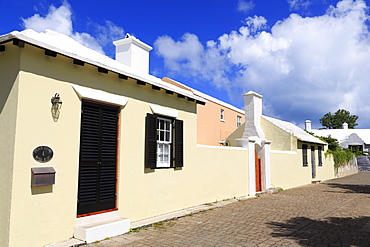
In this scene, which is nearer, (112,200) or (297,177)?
(112,200)

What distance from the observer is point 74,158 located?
586cm

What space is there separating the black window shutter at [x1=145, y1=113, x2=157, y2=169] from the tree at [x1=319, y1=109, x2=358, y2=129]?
64.6 m

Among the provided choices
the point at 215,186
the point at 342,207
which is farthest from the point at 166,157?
the point at 342,207

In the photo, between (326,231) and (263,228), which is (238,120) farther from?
(326,231)

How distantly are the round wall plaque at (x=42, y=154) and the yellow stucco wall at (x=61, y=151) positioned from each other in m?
0.07

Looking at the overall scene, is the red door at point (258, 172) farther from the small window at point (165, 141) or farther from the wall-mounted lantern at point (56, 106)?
the wall-mounted lantern at point (56, 106)

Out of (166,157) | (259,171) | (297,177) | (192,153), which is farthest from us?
(297,177)

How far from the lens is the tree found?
63219 mm

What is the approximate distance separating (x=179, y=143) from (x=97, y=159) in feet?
9.12

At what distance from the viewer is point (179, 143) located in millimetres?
8555

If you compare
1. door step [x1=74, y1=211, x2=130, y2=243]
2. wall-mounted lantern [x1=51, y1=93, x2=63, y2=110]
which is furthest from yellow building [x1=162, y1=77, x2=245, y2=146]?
wall-mounted lantern [x1=51, y1=93, x2=63, y2=110]

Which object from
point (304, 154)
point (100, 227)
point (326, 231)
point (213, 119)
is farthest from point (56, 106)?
point (213, 119)

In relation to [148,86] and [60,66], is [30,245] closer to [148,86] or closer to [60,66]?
[60,66]

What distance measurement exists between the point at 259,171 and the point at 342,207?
4.18 m
